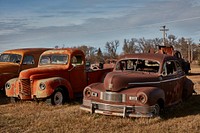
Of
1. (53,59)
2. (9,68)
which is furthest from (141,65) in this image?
(9,68)

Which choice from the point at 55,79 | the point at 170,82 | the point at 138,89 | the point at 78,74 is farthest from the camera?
the point at 78,74

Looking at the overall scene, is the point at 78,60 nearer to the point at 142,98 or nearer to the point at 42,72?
the point at 42,72

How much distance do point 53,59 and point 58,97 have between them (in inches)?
79.4

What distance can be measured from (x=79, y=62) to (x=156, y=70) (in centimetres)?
404

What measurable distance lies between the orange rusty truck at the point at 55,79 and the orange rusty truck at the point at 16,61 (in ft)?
5.08

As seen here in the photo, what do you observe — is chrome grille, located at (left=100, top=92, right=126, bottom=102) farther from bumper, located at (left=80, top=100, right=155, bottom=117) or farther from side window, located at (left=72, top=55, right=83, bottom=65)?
side window, located at (left=72, top=55, right=83, bottom=65)

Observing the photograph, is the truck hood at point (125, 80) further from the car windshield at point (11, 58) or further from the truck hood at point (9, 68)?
the car windshield at point (11, 58)

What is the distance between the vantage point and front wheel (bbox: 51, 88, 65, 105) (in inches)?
472

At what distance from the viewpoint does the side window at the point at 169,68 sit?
10.5 meters


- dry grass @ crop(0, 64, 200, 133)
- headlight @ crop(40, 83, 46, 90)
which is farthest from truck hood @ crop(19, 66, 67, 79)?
dry grass @ crop(0, 64, 200, 133)

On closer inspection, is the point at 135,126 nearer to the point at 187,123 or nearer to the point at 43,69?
the point at 187,123

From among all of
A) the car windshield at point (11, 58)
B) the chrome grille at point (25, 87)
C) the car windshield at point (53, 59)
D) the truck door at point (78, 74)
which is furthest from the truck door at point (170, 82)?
the car windshield at point (11, 58)

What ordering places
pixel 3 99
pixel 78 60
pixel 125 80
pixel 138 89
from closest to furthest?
pixel 138 89 → pixel 125 80 → pixel 78 60 → pixel 3 99

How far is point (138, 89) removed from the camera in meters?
9.20
